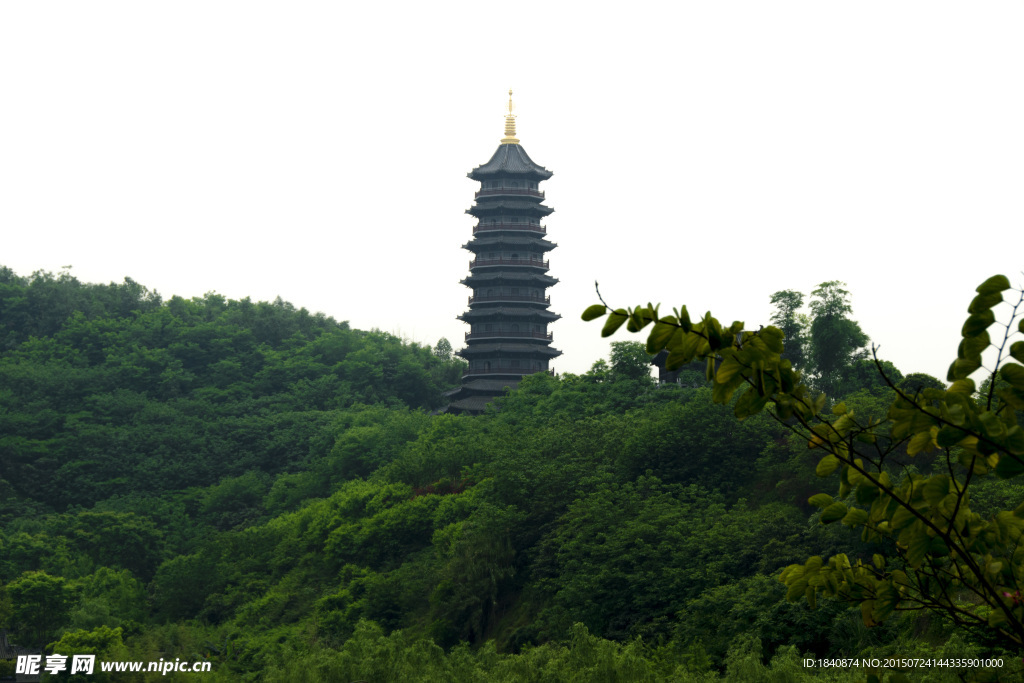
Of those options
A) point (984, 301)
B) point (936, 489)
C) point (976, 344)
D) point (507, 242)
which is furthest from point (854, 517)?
point (507, 242)

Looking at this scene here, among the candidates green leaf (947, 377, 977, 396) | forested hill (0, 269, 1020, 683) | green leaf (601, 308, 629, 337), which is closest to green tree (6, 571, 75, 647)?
forested hill (0, 269, 1020, 683)

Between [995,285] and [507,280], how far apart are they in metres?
41.0

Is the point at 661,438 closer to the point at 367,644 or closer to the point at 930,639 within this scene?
the point at 367,644

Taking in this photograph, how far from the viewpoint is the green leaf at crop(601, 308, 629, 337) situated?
10.8 ft

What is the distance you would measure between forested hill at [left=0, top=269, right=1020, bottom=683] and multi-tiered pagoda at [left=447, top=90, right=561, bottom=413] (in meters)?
4.65

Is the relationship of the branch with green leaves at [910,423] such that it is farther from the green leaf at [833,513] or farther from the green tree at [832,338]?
the green tree at [832,338]

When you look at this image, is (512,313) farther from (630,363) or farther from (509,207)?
(630,363)

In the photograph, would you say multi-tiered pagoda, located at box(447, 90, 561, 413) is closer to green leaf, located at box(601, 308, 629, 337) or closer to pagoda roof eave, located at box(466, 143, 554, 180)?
pagoda roof eave, located at box(466, 143, 554, 180)

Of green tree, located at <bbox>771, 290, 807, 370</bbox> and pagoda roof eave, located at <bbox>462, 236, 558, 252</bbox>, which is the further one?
pagoda roof eave, located at <bbox>462, 236, 558, 252</bbox>

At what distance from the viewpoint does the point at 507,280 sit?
4409 centimetres

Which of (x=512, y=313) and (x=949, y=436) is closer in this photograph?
(x=949, y=436)

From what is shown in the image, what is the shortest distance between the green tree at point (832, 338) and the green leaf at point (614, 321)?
2843 centimetres

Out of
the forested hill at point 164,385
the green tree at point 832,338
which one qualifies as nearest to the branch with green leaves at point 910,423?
the green tree at point 832,338

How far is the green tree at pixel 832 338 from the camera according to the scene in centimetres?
3042
